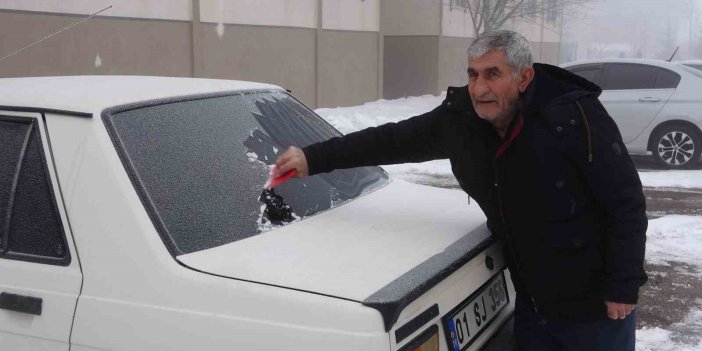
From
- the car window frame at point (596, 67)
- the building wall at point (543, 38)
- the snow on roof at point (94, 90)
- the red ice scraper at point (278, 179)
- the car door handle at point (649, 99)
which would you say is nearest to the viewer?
the snow on roof at point (94, 90)

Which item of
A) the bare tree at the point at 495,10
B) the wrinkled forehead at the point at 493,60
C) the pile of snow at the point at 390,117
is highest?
the bare tree at the point at 495,10

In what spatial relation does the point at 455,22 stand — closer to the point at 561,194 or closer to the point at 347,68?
the point at 347,68

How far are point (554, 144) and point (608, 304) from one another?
1.86 ft

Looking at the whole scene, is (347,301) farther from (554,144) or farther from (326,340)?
(554,144)

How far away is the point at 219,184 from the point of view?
2.74m

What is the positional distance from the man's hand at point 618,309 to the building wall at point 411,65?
23.3 meters

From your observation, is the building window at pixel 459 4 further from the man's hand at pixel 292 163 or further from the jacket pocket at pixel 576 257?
the jacket pocket at pixel 576 257

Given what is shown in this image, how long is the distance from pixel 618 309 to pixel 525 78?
0.83 metres

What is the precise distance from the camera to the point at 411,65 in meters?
26.3

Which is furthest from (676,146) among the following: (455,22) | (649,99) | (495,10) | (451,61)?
(455,22)

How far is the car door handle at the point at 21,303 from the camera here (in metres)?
2.38

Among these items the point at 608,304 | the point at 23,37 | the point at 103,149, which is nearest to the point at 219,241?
the point at 103,149

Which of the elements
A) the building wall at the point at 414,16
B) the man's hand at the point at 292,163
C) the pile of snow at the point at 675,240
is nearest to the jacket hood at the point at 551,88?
the man's hand at the point at 292,163

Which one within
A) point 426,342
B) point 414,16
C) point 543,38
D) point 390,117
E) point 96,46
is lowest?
point 390,117
